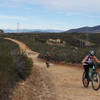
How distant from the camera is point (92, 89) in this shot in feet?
28.1

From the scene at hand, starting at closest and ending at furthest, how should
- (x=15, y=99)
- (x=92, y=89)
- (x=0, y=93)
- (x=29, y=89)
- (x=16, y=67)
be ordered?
1. (x=0, y=93)
2. (x=15, y=99)
3. (x=29, y=89)
4. (x=16, y=67)
5. (x=92, y=89)

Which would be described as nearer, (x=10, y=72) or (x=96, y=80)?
(x=10, y=72)

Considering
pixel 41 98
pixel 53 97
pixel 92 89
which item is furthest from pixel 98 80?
pixel 41 98

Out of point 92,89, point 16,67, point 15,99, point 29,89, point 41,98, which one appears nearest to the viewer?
point 15,99

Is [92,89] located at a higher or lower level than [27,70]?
lower

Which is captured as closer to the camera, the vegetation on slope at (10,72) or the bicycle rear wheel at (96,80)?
the vegetation on slope at (10,72)

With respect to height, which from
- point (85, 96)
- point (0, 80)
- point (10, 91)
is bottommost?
point (85, 96)

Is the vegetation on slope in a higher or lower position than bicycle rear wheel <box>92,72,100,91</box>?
higher

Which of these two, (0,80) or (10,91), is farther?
(10,91)

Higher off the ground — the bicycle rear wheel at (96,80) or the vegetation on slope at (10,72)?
the vegetation on slope at (10,72)

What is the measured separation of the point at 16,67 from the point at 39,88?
1.15 m

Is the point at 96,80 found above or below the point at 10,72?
below

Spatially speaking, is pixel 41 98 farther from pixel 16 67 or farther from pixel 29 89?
pixel 16 67

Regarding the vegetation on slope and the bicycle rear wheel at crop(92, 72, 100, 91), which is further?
the bicycle rear wheel at crop(92, 72, 100, 91)
